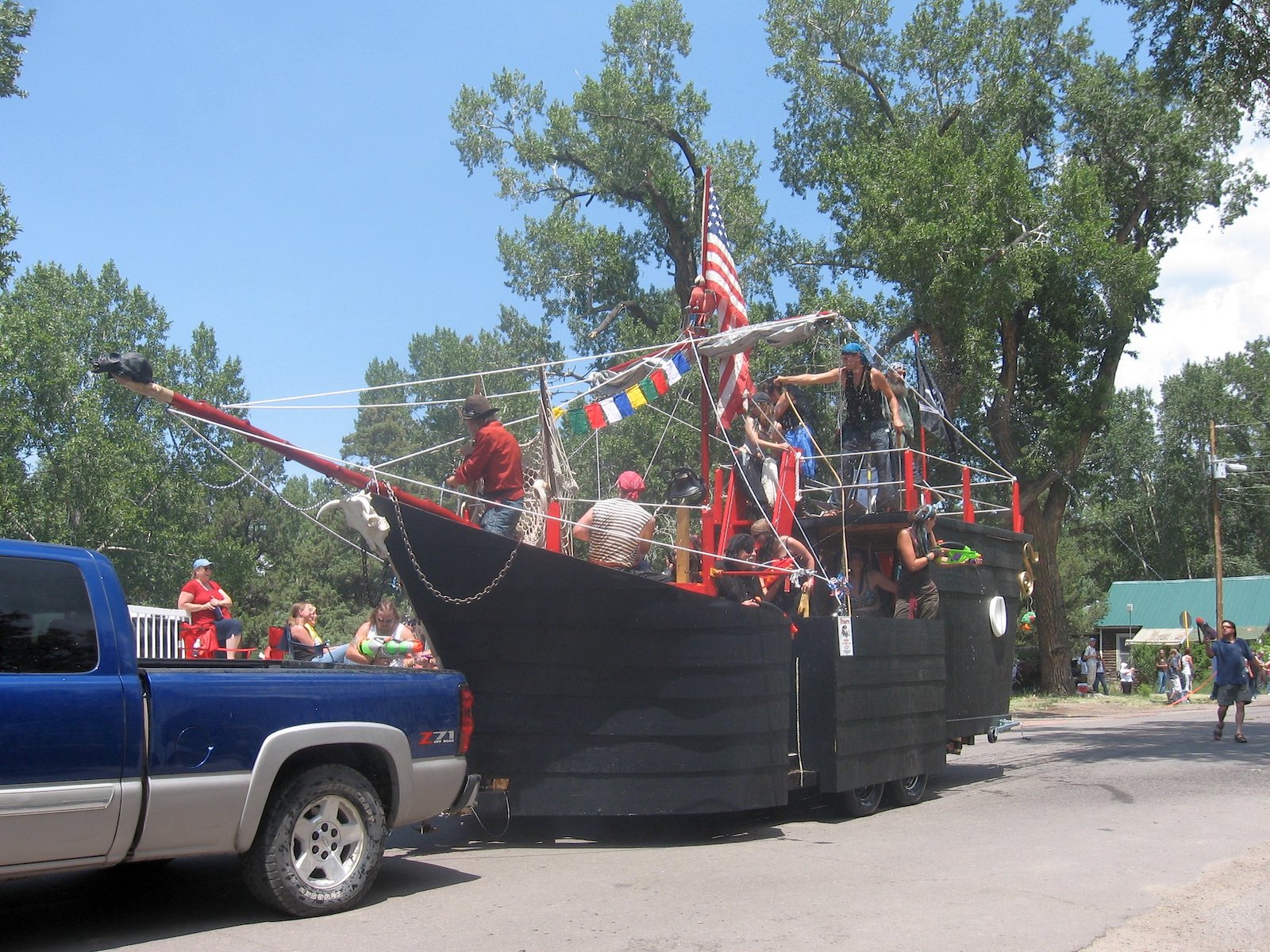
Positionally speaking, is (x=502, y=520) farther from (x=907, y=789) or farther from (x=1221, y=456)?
(x=1221, y=456)

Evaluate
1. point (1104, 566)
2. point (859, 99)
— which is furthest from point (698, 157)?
point (1104, 566)

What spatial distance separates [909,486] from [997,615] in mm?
2316

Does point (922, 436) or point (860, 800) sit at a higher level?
point (922, 436)

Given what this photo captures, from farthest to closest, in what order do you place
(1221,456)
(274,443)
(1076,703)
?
(1221,456) → (1076,703) → (274,443)

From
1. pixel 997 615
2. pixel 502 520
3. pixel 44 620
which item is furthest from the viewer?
pixel 997 615

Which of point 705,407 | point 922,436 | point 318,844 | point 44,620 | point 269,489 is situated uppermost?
point 922,436

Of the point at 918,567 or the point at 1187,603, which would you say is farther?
the point at 1187,603

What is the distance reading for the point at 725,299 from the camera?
9.10 meters

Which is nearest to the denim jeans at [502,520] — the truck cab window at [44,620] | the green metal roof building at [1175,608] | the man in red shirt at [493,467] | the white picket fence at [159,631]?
the man in red shirt at [493,467]

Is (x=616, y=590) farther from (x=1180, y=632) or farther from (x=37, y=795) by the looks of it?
(x=1180, y=632)

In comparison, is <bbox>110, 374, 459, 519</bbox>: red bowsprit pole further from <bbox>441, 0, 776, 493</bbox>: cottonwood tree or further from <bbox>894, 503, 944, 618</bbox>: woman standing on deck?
<bbox>441, 0, 776, 493</bbox>: cottonwood tree

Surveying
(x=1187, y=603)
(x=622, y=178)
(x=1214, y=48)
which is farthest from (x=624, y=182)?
(x=1187, y=603)

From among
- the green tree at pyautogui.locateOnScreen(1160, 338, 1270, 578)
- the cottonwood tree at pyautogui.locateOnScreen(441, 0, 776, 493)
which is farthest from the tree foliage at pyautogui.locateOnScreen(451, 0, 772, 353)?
the green tree at pyautogui.locateOnScreen(1160, 338, 1270, 578)

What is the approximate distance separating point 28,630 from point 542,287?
82.4 ft
